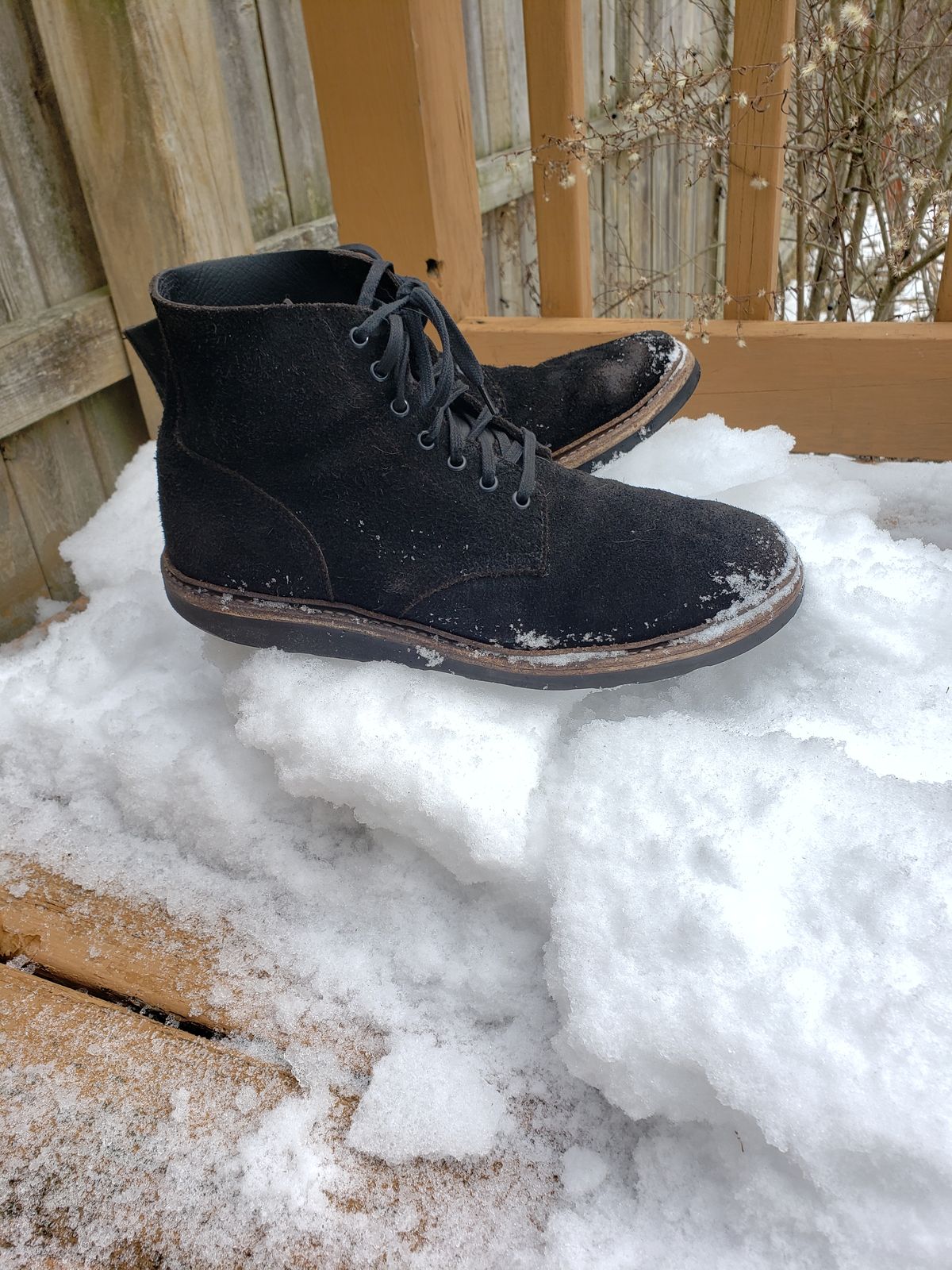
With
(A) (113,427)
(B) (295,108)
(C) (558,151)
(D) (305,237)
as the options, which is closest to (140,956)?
(A) (113,427)

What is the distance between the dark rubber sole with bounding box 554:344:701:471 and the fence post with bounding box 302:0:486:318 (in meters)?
0.49

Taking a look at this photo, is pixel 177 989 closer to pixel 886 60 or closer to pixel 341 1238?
pixel 341 1238

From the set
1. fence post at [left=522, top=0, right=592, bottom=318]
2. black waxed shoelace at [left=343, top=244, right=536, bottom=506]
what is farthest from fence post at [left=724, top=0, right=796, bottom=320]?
black waxed shoelace at [left=343, top=244, right=536, bottom=506]

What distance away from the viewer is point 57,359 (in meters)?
1.40

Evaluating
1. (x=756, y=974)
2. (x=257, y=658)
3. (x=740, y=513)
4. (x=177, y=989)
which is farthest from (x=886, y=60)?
(x=177, y=989)

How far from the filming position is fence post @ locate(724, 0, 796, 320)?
116 centimetres

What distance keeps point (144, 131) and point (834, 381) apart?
1073 mm

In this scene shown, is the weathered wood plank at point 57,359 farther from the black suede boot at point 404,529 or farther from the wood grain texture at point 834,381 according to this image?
the wood grain texture at point 834,381

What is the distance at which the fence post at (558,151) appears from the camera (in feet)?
4.10

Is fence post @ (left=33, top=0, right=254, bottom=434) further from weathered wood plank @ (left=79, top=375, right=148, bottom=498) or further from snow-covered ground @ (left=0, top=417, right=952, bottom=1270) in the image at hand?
snow-covered ground @ (left=0, top=417, right=952, bottom=1270)

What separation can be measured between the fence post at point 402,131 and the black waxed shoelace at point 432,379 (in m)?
0.53

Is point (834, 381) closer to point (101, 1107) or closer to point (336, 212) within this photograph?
point (336, 212)

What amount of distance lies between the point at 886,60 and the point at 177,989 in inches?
89.3

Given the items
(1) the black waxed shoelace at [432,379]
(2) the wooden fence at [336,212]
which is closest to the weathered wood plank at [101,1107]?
(1) the black waxed shoelace at [432,379]
